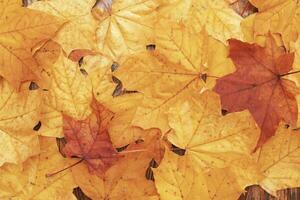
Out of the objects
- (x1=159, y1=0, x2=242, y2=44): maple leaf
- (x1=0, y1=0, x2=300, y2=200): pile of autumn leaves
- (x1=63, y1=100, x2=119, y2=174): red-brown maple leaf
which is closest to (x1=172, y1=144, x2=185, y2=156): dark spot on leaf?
(x1=0, y1=0, x2=300, y2=200): pile of autumn leaves

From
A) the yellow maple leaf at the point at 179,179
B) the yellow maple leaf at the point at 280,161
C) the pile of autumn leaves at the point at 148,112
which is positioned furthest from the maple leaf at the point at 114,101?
the yellow maple leaf at the point at 280,161

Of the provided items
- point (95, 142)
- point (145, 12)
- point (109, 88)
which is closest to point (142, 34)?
point (145, 12)

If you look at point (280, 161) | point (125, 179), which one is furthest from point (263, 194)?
point (125, 179)

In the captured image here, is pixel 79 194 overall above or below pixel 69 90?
below

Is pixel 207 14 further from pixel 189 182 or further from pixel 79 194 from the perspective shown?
pixel 79 194

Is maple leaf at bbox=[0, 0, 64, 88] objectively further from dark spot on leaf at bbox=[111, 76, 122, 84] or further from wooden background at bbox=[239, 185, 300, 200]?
wooden background at bbox=[239, 185, 300, 200]

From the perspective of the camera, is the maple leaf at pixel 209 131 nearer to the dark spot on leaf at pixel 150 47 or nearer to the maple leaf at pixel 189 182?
the maple leaf at pixel 189 182
